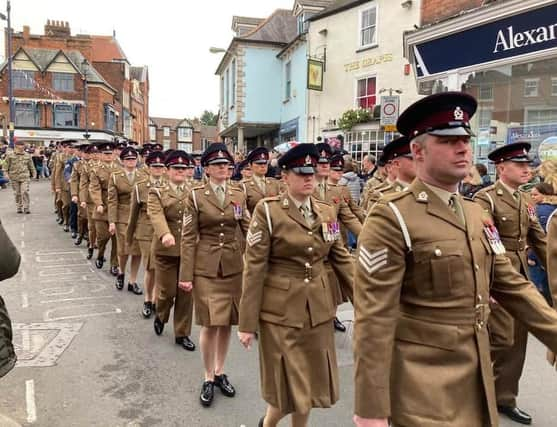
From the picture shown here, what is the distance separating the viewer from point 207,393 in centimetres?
434

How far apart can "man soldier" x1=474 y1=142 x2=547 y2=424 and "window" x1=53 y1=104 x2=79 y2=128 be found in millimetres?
54815

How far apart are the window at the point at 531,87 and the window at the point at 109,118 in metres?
52.5

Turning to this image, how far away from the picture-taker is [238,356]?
17.8 ft

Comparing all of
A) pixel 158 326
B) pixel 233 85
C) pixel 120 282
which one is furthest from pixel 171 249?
pixel 233 85

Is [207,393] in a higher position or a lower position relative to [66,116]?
lower

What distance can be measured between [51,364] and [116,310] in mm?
1889

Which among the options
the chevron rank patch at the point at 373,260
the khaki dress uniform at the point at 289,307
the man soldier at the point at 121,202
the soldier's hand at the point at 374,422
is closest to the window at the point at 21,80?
the man soldier at the point at 121,202

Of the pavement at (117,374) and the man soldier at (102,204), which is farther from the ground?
the man soldier at (102,204)

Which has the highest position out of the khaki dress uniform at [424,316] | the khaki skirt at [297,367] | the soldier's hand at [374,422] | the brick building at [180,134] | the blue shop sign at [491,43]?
the brick building at [180,134]

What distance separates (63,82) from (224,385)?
56.3 meters

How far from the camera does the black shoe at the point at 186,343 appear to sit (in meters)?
5.58

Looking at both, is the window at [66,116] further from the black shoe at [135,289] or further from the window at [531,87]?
the window at [531,87]

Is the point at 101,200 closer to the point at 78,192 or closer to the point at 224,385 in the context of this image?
A: the point at 78,192

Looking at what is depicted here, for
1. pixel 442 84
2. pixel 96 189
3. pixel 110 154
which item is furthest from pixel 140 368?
pixel 442 84
